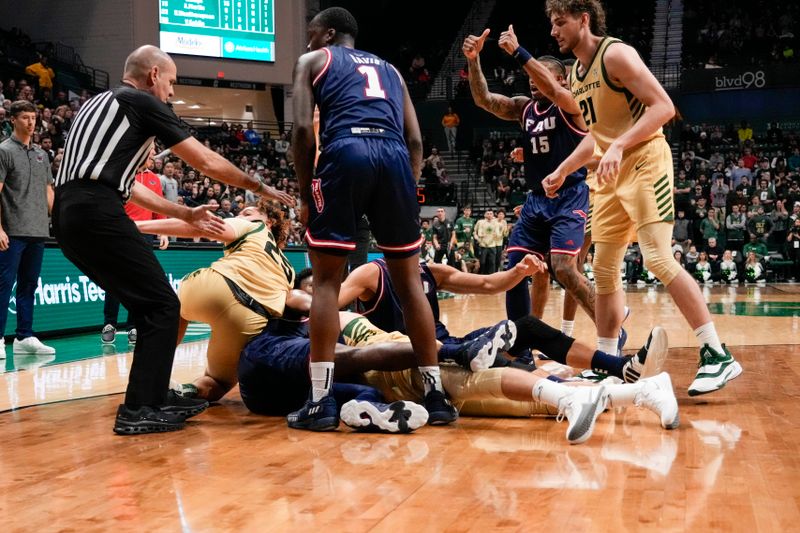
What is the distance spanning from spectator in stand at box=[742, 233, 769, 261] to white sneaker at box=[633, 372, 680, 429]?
16340 mm

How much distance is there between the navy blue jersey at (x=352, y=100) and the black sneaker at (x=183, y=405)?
1.36 meters


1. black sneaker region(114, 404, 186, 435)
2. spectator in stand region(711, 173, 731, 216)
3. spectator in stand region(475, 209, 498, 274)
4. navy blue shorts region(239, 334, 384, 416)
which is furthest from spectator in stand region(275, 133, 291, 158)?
black sneaker region(114, 404, 186, 435)

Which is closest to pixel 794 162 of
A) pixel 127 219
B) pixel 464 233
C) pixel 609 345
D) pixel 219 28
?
pixel 464 233

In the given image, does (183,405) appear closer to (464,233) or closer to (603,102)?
(603,102)

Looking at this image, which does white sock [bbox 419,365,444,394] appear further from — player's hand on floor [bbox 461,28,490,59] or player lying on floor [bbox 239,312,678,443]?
player's hand on floor [bbox 461,28,490,59]

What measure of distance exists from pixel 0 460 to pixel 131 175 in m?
1.35

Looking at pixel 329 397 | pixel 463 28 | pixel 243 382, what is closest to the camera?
pixel 329 397

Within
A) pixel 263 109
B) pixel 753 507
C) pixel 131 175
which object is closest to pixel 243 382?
pixel 131 175

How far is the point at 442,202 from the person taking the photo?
76.3ft

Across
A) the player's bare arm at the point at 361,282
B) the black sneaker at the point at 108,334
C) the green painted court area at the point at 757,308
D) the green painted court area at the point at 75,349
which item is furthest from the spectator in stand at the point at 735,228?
the player's bare arm at the point at 361,282

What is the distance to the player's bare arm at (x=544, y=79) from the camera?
5.12m

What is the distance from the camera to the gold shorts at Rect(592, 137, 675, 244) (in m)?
4.51

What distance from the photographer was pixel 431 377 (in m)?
3.78

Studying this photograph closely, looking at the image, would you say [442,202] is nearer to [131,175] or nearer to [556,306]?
[556,306]
